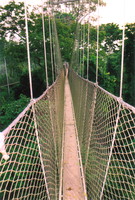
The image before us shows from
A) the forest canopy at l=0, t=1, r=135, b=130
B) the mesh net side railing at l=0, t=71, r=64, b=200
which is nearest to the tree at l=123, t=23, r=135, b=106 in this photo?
the forest canopy at l=0, t=1, r=135, b=130

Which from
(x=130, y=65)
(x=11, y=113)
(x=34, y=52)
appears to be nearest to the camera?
(x=11, y=113)

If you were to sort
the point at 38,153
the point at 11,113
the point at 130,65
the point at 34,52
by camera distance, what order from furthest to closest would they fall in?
the point at 130,65, the point at 34,52, the point at 11,113, the point at 38,153

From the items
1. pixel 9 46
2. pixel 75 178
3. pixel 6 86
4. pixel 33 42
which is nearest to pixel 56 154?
pixel 75 178

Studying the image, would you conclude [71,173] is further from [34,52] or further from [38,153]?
[34,52]

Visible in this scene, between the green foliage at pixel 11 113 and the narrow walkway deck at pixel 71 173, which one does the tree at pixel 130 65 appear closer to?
the green foliage at pixel 11 113

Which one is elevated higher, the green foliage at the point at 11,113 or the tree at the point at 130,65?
the tree at the point at 130,65

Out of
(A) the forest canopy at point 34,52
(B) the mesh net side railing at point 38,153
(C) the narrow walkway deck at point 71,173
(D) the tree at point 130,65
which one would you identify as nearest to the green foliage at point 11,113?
(A) the forest canopy at point 34,52

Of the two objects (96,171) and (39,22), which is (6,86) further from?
(96,171)

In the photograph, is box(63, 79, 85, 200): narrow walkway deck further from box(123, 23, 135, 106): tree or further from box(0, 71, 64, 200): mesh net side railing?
box(123, 23, 135, 106): tree

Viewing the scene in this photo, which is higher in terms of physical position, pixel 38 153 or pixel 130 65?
pixel 130 65

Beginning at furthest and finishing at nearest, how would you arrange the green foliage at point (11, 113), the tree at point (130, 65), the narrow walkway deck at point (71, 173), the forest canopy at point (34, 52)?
the tree at point (130, 65) < the forest canopy at point (34, 52) < the green foliage at point (11, 113) < the narrow walkway deck at point (71, 173)

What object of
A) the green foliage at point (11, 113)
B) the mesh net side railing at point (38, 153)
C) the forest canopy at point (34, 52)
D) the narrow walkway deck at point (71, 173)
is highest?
the forest canopy at point (34, 52)

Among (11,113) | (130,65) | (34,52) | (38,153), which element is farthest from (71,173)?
(130,65)

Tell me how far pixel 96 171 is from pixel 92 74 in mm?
7096
